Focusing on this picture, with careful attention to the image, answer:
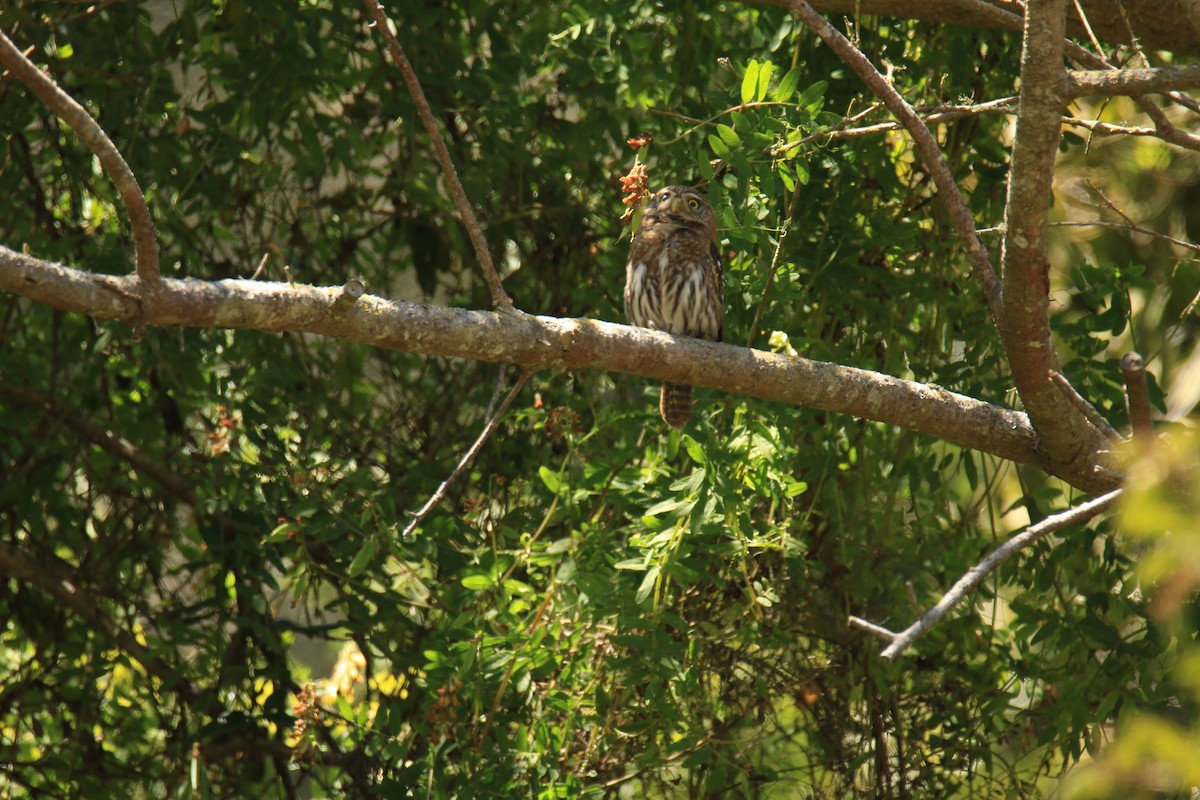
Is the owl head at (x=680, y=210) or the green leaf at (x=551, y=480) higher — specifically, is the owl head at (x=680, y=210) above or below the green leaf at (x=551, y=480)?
above

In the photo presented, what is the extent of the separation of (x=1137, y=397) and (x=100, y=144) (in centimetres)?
171

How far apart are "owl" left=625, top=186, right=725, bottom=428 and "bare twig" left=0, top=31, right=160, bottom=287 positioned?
2358mm

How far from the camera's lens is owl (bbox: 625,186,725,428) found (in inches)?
179

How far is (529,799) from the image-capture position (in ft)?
11.3

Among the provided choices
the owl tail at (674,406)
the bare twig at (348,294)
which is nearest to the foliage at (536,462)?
the owl tail at (674,406)

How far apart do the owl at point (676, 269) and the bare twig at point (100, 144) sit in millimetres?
2358

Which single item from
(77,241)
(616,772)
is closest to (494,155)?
(77,241)

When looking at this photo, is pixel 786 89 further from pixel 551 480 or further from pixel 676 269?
pixel 676 269

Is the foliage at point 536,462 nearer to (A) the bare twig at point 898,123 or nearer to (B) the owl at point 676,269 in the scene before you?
(A) the bare twig at point 898,123

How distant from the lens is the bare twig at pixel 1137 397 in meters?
1.73

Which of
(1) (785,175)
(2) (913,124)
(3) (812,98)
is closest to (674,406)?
(1) (785,175)

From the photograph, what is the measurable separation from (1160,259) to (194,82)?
26.3ft

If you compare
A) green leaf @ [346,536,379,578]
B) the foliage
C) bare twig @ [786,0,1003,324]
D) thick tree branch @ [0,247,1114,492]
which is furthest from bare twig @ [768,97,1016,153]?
green leaf @ [346,536,379,578]

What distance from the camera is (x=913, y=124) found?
2.84 meters
